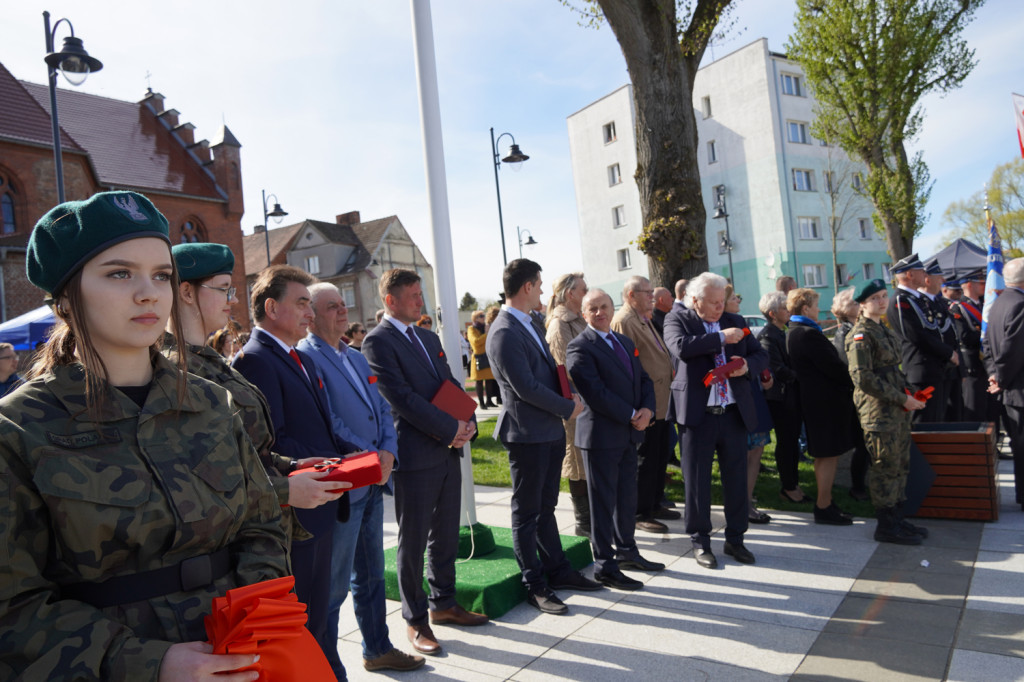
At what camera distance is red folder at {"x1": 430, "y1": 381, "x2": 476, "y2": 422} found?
4.33 m

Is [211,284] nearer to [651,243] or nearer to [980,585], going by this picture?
[980,585]

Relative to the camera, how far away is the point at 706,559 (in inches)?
211

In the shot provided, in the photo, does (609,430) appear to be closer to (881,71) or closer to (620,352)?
(620,352)

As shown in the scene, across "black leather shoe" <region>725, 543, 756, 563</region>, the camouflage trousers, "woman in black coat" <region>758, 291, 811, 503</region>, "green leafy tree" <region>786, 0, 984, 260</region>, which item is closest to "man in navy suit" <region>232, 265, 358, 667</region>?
"black leather shoe" <region>725, 543, 756, 563</region>

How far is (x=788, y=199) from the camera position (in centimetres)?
3588

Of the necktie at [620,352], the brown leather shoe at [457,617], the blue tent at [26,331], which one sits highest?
the blue tent at [26,331]

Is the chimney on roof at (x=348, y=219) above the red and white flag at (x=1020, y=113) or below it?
above

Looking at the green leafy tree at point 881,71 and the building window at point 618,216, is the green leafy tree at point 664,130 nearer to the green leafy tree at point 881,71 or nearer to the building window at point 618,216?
the green leafy tree at point 881,71

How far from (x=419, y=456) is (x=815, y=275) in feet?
122

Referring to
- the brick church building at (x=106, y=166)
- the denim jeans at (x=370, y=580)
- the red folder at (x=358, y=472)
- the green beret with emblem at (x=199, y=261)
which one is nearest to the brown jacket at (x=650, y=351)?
the denim jeans at (x=370, y=580)

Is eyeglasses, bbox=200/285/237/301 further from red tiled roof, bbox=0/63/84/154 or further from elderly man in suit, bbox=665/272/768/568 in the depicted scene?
red tiled roof, bbox=0/63/84/154

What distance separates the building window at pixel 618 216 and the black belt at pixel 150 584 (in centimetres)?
4039

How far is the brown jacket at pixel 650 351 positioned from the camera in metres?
6.84

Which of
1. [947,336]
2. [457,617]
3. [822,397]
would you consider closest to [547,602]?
[457,617]
